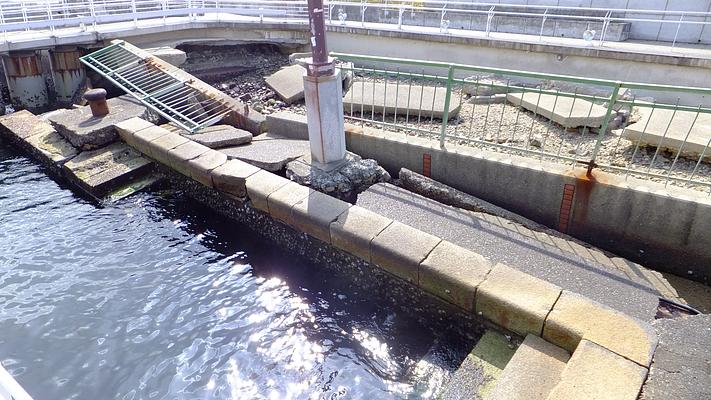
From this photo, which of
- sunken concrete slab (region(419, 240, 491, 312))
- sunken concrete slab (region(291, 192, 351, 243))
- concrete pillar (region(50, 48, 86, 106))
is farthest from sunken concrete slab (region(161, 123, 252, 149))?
concrete pillar (region(50, 48, 86, 106))

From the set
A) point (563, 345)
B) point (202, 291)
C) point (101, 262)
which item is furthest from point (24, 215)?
point (563, 345)

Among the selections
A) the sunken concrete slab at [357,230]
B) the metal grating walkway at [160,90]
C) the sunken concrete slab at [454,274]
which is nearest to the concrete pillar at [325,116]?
the sunken concrete slab at [357,230]

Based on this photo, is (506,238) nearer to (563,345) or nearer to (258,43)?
(563,345)

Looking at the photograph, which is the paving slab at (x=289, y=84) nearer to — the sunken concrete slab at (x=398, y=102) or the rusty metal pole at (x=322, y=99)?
the sunken concrete slab at (x=398, y=102)

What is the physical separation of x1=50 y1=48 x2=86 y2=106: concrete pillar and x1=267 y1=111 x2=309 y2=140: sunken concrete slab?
5.90m

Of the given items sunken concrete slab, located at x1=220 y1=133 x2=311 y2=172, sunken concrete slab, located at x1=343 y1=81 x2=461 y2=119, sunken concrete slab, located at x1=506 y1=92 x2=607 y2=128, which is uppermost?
sunken concrete slab, located at x1=506 y1=92 x2=607 y2=128

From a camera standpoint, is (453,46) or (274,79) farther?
(453,46)

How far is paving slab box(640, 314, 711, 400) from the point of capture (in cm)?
276

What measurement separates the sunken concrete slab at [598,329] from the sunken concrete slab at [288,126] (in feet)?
15.1

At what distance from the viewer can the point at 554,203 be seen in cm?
516

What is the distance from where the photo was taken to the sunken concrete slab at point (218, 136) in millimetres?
6484

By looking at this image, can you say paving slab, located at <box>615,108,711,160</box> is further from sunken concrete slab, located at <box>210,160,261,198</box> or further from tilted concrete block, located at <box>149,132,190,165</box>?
tilted concrete block, located at <box>149,132,190,165</box>

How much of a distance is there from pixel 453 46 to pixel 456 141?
5.71 m

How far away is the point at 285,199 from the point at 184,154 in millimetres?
1969
